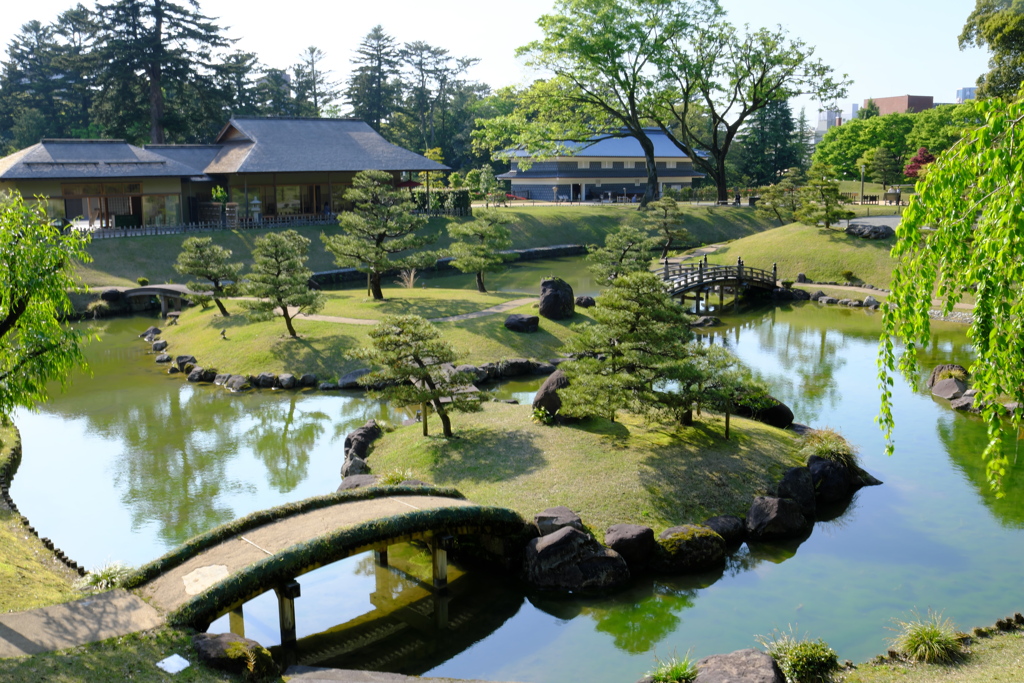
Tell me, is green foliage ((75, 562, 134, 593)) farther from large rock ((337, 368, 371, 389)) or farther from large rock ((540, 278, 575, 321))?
large rock ((540, 278, 575, 321))

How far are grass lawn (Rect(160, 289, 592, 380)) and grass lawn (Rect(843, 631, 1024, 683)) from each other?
15.0 meters

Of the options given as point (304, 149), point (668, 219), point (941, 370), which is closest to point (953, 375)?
point (941, 370)

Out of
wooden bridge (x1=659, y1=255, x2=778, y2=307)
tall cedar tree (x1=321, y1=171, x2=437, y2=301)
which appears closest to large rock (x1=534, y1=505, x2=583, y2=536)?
tall cedar tree (x1=321, y1=171, x2=437, y2=301)

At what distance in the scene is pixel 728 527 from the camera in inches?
552

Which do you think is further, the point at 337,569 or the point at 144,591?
the point at 337,569

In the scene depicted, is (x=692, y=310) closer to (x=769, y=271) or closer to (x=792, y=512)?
(x=769, y=271)

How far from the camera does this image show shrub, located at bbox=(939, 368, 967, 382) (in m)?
22.4

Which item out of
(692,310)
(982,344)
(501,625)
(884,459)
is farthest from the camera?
(692,310)

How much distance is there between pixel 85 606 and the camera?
9797mm

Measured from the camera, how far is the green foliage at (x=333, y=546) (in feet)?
32.5

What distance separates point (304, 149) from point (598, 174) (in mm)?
27685

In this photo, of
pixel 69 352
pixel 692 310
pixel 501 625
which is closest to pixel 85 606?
pixel 69 352

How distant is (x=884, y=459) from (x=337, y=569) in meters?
11.8

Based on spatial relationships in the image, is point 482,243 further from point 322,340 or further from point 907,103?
point 907,103
